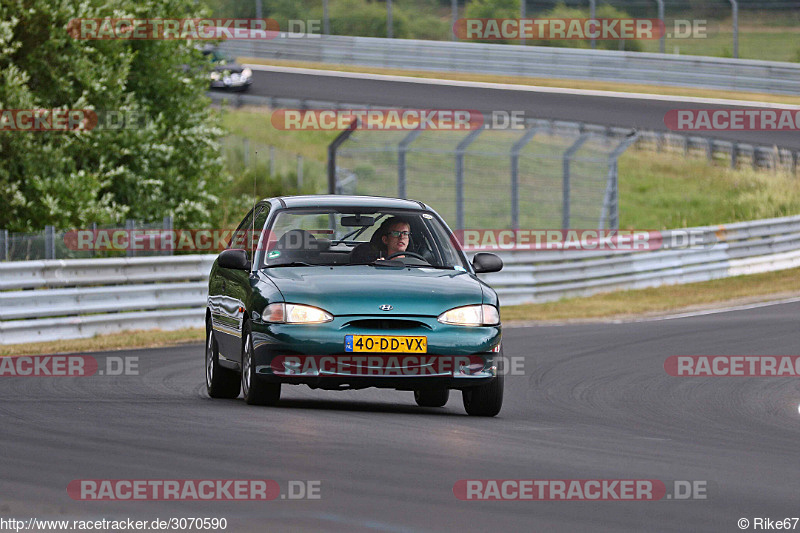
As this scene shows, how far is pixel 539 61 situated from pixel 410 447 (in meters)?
38.7

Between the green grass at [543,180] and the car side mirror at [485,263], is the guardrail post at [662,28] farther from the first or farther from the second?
the car side mirror at [485,263]

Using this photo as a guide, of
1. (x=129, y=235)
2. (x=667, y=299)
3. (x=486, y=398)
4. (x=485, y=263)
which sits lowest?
(x=667, y=299)

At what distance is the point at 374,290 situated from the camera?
10.1 m

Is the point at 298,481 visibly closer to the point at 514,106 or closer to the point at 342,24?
the point at 514,106

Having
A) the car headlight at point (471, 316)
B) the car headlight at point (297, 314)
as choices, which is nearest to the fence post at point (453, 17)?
the car headlight at point (471, 316)

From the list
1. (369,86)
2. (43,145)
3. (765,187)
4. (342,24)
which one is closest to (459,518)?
(43,145)

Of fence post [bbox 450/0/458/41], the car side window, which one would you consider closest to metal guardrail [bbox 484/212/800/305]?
the car side window

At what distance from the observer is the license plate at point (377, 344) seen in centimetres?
993

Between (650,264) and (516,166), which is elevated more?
(516,166)

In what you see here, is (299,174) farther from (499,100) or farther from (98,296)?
(98,296)

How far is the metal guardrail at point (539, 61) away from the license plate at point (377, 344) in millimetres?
32838

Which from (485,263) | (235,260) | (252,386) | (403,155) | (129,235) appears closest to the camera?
(252,386)

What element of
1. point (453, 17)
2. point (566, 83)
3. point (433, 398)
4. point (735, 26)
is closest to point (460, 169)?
point (433, 398)

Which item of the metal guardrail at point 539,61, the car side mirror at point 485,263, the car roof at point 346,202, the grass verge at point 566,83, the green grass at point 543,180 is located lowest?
the green grass at point 543,180
